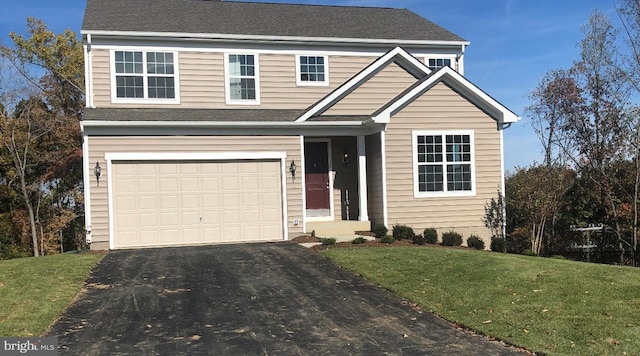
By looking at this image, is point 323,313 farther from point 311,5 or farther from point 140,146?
point 311,5

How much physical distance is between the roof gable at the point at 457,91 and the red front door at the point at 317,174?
215 cm

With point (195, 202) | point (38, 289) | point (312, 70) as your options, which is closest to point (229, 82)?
point (312, 70)

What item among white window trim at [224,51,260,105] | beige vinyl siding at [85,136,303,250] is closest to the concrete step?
beige vinyl siding at [85,136,303,250]

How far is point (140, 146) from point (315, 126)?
4808mm

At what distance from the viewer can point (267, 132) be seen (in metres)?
14.7

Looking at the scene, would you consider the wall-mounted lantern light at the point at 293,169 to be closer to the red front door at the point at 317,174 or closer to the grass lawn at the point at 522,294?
the red front door at the point at 317,174

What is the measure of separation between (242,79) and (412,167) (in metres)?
5.91

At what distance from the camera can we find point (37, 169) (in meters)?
22.1

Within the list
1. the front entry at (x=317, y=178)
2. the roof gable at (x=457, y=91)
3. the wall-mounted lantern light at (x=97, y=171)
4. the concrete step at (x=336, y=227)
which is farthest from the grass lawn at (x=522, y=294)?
the wall-mounted lantern light at (x=97, y=171)

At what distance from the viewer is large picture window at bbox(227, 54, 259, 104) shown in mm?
16141

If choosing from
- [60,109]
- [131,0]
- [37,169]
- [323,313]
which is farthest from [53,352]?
[60,109]

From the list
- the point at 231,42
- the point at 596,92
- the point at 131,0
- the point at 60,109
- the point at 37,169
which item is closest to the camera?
the point at 231,42

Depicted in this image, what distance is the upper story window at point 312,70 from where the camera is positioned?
16.8 metres

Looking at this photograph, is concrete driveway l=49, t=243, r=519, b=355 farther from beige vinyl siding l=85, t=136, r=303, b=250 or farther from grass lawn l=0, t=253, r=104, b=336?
beige vinyl siding l=85, t=136, r=303, b=250
